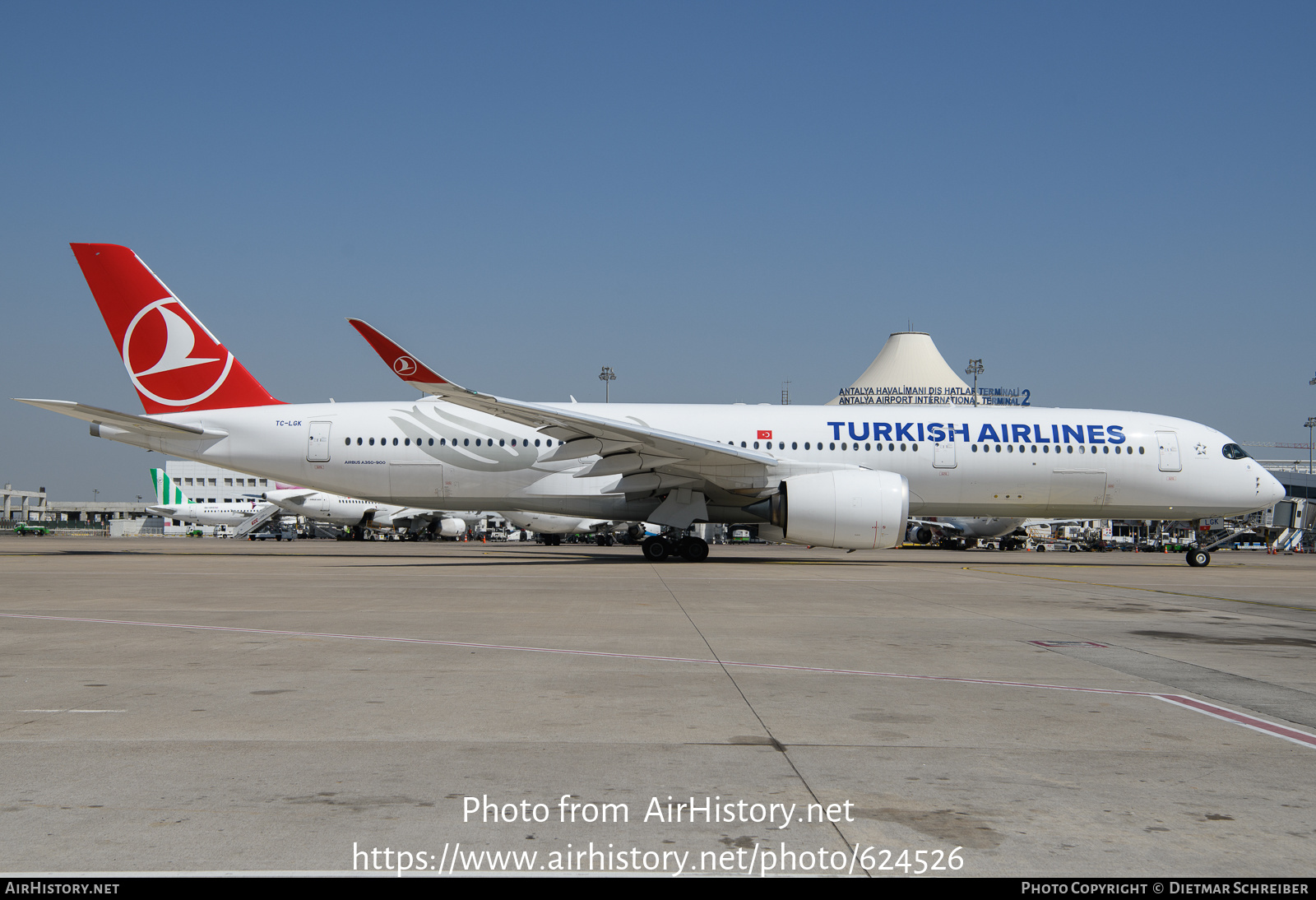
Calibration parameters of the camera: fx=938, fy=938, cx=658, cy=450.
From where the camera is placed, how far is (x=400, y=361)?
57.3 ft

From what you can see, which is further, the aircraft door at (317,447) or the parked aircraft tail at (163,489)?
the parked aircraft tail at (163,489)

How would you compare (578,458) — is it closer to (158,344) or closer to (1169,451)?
(158,344)

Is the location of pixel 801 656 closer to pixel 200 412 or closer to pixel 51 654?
pixel 51 654

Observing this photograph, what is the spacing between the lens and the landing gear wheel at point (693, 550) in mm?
20938

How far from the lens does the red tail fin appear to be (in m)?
21.6

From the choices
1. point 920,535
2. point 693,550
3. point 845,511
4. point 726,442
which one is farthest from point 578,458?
point 920,535

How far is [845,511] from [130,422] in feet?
50.5

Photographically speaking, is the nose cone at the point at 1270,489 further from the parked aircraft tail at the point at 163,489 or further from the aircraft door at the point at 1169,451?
the parked aircraft tail at the point at 163,489

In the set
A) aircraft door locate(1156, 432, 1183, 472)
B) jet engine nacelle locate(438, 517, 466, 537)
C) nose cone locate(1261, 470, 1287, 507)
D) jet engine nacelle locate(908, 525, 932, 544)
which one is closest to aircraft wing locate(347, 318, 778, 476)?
aircraft door locate(1156, 432, 1183, 472)

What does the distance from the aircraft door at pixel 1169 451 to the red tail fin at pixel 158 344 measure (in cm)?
2140

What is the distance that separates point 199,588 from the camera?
41.2 ft

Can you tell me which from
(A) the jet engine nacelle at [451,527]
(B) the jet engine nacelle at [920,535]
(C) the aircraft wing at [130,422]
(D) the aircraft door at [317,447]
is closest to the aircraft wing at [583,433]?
(D) the aircraft door at [317,447]

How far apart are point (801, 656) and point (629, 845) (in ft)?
13.7
